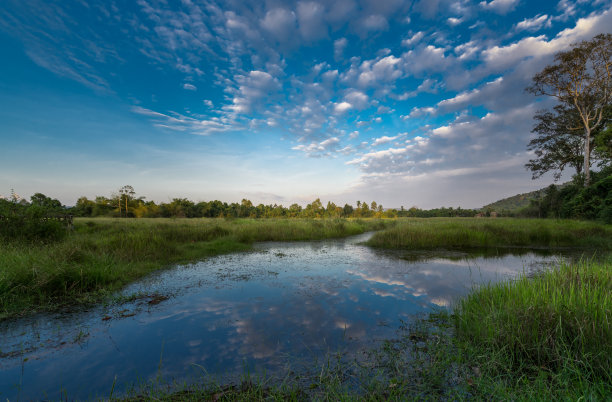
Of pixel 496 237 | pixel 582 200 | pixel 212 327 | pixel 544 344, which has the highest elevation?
pixel 582 200

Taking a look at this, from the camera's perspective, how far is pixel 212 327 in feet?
13.6

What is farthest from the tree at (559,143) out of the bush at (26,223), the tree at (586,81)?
the bush at (26,223)

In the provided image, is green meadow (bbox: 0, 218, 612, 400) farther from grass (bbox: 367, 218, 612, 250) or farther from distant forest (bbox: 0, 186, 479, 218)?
distant forest (bbox: 0, 186, 479, 218)

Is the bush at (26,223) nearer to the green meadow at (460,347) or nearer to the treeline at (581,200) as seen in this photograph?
the green meadow at (460,347)

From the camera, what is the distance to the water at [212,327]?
2916mm

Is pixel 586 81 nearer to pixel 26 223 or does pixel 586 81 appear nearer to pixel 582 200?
pixel 582 200

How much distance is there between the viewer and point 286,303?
5293 mm

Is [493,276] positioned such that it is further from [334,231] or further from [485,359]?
[334,231]

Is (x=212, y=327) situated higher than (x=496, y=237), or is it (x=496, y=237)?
(x=496, y=237)

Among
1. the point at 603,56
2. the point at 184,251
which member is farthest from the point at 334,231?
the point at 603,56

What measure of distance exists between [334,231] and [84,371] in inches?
696

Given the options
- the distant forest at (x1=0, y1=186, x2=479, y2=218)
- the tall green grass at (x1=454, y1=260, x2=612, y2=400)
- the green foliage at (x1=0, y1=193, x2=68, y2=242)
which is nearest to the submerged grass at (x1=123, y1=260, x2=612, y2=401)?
the tall green grass at (x1=454, y1=260, x2=612, y2=400)

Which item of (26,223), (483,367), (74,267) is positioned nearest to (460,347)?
(483,367)

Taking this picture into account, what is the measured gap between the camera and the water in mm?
2916
